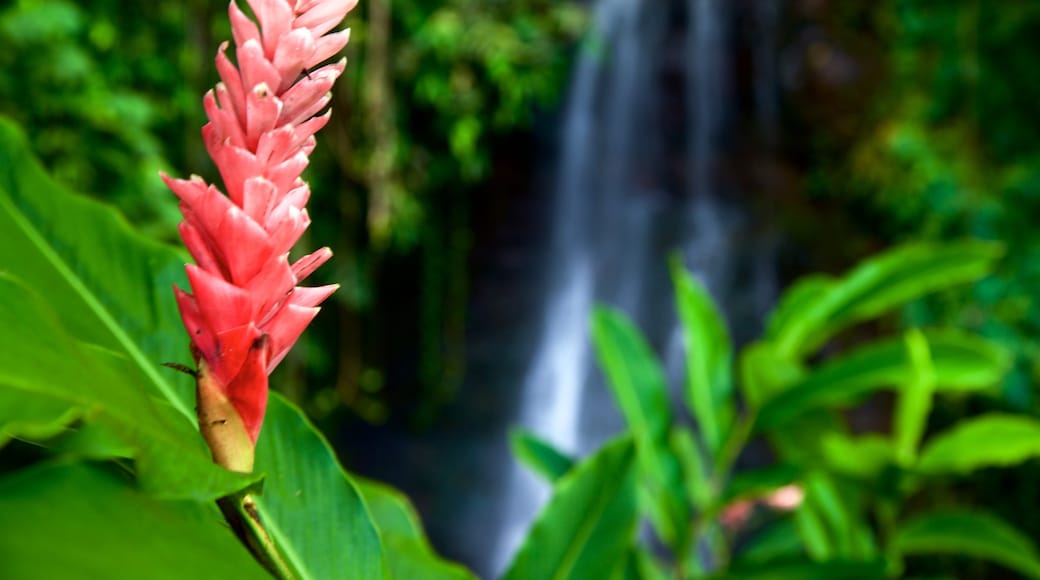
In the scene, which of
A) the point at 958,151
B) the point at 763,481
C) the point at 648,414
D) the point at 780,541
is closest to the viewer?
the point at 763,481

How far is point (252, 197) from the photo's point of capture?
256mm

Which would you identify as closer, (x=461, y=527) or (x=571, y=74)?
(x=461, y=527)

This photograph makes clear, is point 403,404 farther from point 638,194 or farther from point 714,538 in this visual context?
point 714,538

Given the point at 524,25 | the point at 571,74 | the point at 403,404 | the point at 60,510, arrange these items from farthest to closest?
1. the point at 571,74
2. the point at 403,404
3. the point at 524,25
4. the point at 60,510

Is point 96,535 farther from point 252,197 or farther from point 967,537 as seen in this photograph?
point 967,537

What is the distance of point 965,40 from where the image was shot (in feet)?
10.4

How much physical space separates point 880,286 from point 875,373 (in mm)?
157

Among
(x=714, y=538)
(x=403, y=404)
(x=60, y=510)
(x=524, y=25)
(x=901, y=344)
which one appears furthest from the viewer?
(x=403, y=404)

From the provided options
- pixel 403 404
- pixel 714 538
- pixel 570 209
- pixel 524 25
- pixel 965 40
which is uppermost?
pixel 524 25

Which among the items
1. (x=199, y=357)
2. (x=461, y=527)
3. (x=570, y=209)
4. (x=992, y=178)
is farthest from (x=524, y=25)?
(x=199, y=357)

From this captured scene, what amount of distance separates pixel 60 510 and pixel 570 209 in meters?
4.89

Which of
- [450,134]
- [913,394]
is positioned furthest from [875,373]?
[450,134]

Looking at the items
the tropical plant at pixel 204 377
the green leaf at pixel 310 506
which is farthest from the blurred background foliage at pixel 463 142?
the tropical plant at pixel 204 377

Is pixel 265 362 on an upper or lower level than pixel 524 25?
lower
